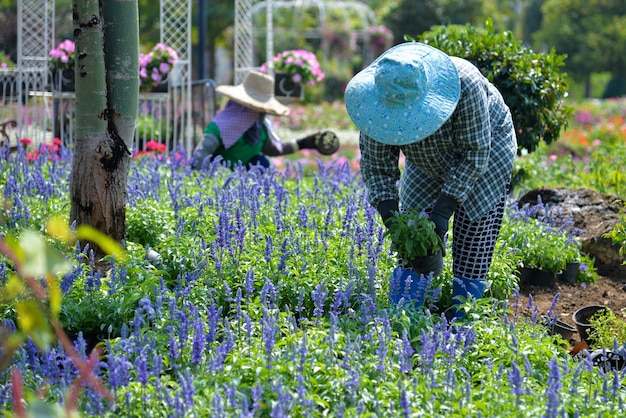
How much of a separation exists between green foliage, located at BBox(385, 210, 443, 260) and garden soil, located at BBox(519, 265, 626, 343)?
1.40 metres

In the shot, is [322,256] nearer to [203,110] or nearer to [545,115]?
[545,115]

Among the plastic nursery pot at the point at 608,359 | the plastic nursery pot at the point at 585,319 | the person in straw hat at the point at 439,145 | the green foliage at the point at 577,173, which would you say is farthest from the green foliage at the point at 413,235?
the green foliage at the point at 577,173

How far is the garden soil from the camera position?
5012mm

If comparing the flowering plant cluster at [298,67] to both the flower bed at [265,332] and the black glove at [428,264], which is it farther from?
the black glove at [428,264]

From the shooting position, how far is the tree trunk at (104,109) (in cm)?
454

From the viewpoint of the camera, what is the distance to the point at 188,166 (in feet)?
21.1

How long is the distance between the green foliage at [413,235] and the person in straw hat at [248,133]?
340 cm

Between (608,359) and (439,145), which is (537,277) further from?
(439,145)

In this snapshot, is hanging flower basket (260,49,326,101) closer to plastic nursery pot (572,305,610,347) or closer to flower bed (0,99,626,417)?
flower bed (0,99,626,417)

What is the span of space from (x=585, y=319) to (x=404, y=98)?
1.97m

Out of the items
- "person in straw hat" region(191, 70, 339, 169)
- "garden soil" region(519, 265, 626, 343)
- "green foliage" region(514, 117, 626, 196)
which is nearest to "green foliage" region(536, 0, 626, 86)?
"green foliage" region(514, 117, 626, 196)

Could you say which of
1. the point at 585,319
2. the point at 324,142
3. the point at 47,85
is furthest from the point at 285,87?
the point at 585,319

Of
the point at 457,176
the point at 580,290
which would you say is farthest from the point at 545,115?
the point at 457,176

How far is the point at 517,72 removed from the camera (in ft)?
20.4
